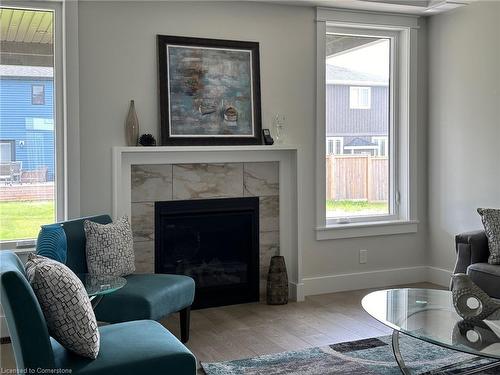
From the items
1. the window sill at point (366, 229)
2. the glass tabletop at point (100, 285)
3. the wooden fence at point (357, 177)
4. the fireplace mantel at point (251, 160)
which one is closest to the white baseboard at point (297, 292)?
the fireplace mantel at point (251, 160)

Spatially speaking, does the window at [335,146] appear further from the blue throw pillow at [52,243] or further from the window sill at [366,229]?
the blue throw pillow at [52,243]

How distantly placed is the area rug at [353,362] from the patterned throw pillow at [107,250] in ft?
2.80

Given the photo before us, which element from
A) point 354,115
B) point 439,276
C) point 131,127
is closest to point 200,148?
point 131,127

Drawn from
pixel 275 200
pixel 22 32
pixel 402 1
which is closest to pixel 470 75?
pixel 402 1

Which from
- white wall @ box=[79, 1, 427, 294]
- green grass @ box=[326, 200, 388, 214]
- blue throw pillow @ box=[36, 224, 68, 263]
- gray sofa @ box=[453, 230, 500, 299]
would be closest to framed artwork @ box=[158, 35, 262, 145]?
white wall @ box=[79, 1, 427, 294]

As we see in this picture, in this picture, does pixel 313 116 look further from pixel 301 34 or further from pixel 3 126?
pixel 3 126

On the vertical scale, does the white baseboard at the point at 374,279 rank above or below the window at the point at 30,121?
below

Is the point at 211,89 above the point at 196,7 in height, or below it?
below

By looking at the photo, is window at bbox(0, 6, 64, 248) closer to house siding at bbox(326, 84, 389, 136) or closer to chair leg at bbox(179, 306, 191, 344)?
chair leg at bbox(179, 306, 191, 344)

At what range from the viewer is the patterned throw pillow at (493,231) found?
427 cm

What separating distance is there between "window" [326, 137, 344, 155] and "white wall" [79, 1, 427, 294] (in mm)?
244

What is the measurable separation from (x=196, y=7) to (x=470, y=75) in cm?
237

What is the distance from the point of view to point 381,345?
3.83m

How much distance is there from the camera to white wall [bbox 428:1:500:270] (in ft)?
16.4
